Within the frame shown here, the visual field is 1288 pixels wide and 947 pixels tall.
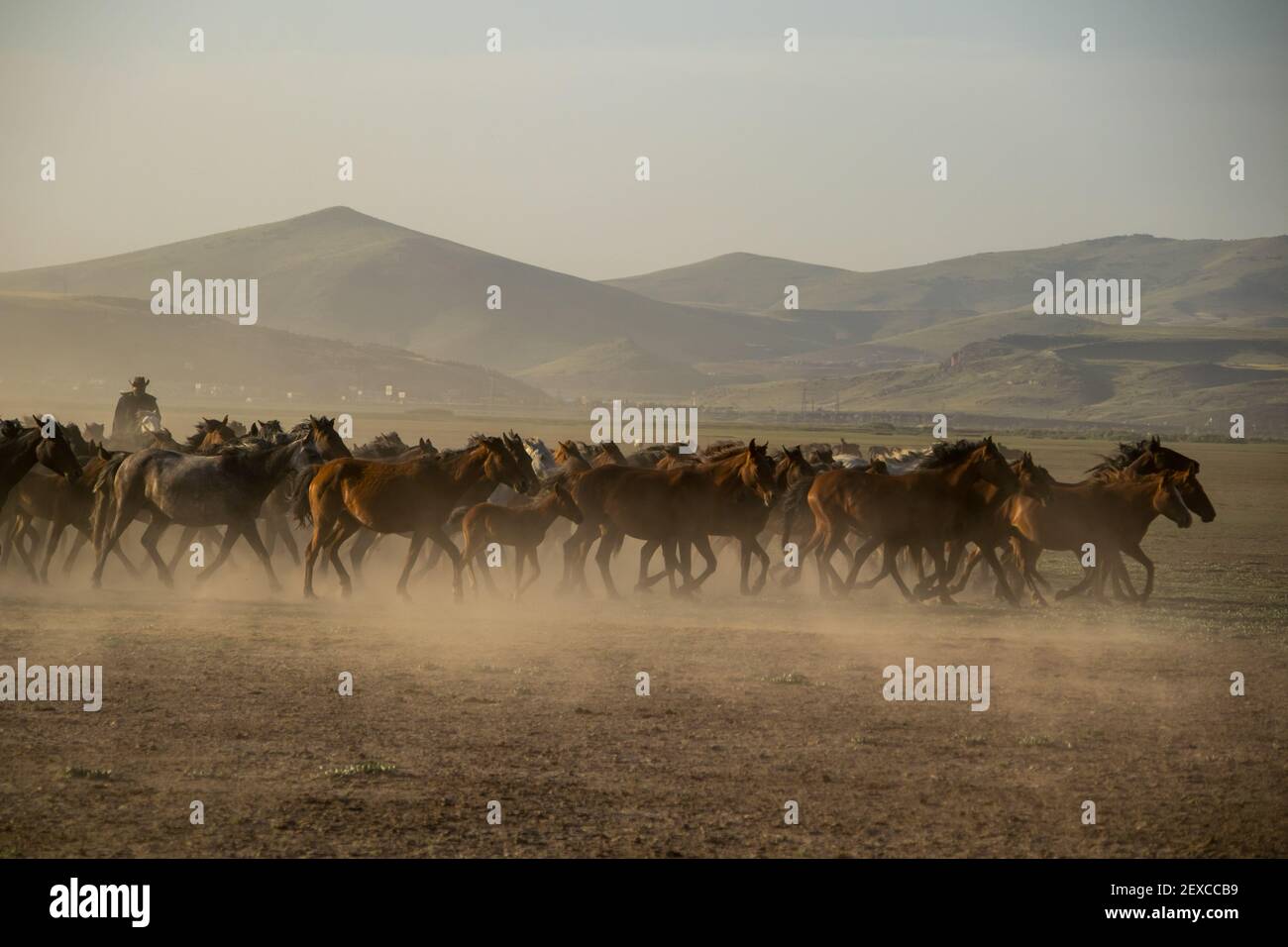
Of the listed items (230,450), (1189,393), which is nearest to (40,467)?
(230,450)

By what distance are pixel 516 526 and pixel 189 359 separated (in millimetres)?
136351

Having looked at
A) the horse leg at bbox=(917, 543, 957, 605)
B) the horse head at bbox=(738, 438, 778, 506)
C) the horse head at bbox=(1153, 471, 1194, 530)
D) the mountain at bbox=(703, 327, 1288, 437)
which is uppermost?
the mountain at bbox=(703, 327, 1288, 437)

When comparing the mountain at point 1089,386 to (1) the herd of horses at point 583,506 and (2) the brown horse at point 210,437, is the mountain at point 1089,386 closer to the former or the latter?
(1) the herd of horses at point 583,506

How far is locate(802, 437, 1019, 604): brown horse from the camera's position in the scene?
19359 mm

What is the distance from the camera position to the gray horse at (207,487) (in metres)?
18.7

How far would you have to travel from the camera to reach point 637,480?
2027cm

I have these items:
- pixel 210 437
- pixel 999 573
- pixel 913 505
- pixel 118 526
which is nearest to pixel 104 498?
pixel 118 526

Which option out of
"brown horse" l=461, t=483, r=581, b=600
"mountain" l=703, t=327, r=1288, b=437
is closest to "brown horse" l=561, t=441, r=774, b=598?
"brown horse" l=461, t=483, r=581, b=600

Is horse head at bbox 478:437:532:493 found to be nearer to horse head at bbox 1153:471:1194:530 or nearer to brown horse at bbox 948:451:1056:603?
brown horse at bbox 948:451:1056:603

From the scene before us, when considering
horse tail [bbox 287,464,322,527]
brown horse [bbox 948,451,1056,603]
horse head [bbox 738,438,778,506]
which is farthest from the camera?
horse head [bbox 738,438,778,506]

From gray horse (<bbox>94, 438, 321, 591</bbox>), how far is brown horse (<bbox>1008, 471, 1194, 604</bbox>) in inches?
346

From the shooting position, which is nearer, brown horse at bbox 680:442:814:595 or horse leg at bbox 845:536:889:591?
horse leg at bbox 845:536:889:591

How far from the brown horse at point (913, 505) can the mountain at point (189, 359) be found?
111765mm
